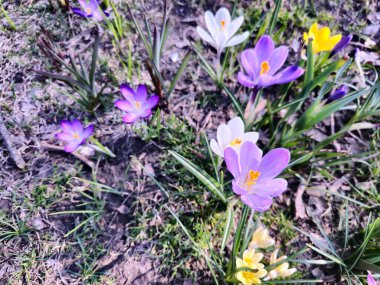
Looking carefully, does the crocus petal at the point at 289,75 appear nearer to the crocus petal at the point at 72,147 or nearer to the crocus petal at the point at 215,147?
the crocus petal at the point at 215,147

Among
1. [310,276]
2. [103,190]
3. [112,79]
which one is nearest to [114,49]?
[112,79]

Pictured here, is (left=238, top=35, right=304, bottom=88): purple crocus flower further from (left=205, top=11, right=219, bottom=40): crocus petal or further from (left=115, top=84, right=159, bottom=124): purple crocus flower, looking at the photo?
(left=115, top=84, right=159, bottom=124): purple crocus flower

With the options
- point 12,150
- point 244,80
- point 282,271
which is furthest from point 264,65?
point 12,150

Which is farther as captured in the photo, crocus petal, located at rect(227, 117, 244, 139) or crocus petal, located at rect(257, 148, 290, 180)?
crocus petal, located at rect(227, 117, 244, 139)

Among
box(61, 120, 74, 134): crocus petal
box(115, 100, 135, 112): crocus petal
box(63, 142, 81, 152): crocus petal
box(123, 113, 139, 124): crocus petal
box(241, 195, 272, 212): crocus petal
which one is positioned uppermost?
box(241, 195, 272, 212): crocus petal

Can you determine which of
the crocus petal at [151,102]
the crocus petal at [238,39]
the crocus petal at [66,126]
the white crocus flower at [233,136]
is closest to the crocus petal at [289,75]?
the white crocus flower at [233,136]

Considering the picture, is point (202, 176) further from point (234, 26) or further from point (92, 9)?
point (92, 9)

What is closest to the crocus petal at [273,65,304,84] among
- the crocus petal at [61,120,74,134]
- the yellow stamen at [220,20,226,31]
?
the yellow stamen at [220,20,226,31]
